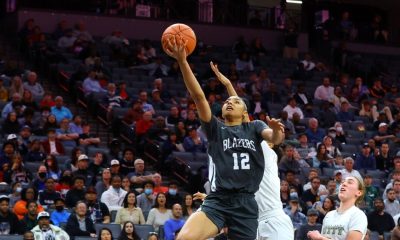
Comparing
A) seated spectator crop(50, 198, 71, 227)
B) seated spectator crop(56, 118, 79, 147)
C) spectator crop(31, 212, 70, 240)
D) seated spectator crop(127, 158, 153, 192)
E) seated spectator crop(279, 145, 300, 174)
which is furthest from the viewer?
seated spectator crop(279, 145, 300, 174)

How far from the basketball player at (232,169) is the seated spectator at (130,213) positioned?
6.16m

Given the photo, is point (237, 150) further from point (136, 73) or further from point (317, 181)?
point (136, 73)

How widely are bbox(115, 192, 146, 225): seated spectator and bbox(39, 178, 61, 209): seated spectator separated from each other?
103 centimetres

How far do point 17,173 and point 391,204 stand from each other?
21.4 feet

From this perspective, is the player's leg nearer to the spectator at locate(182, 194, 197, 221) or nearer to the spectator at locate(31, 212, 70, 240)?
the spectator at locate(31, 212, 70, 240)

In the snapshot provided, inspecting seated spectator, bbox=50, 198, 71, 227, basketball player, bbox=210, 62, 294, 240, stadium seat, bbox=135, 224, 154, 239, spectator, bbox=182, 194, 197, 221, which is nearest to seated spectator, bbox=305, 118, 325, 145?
spectator, bbox=182, 194, 197, 221

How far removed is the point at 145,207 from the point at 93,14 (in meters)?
10.3

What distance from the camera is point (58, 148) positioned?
54.3 ft

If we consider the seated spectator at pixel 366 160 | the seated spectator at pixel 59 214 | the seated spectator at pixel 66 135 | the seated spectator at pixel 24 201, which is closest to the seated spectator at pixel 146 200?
the seated spectator at pixel 59 214

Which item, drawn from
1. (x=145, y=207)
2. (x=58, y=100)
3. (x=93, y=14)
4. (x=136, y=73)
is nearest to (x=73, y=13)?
(x=93, y=14)

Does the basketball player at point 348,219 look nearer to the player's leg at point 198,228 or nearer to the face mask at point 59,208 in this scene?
A: the player's leg at point 198,228

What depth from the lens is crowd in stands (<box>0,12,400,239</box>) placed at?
14375 mm

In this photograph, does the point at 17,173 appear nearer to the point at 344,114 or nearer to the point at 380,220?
the point at 380,220

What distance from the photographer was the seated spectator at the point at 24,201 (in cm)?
1384
